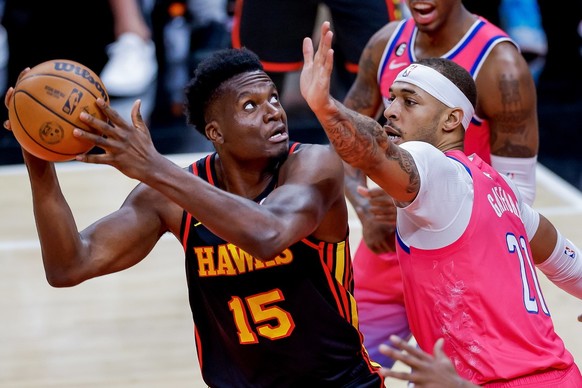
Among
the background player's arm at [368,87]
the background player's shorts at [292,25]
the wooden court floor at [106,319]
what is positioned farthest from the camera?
the background player's shorts at [292,25]

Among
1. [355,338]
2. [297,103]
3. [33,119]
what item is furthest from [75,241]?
[297,103]

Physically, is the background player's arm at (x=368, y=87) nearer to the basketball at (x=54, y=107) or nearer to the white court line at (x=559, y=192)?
the basketball at (x=54, y=107)

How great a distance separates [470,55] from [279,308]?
1459mm

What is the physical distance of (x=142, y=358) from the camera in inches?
217

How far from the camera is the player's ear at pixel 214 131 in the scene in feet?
12.1

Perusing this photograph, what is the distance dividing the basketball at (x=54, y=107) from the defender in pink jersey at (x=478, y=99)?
4.40 feet

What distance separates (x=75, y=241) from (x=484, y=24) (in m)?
2.01

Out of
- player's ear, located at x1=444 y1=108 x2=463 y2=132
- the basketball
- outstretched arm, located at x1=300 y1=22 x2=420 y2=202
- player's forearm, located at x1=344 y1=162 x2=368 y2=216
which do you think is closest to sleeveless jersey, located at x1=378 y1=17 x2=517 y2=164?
player's forearm, located at x1=344 y1=162 x2=368 y2=216

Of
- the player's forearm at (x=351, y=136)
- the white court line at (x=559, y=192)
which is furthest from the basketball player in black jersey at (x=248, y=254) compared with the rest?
the white court line at (x=559, y=192)

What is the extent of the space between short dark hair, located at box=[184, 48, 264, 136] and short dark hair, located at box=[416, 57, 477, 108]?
59 cm

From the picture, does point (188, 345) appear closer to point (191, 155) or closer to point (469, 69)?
point (469, 69)

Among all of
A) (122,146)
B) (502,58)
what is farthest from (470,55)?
(122,146)

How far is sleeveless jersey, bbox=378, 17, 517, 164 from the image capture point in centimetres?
441

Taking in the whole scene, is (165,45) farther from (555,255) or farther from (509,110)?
(555,255)
